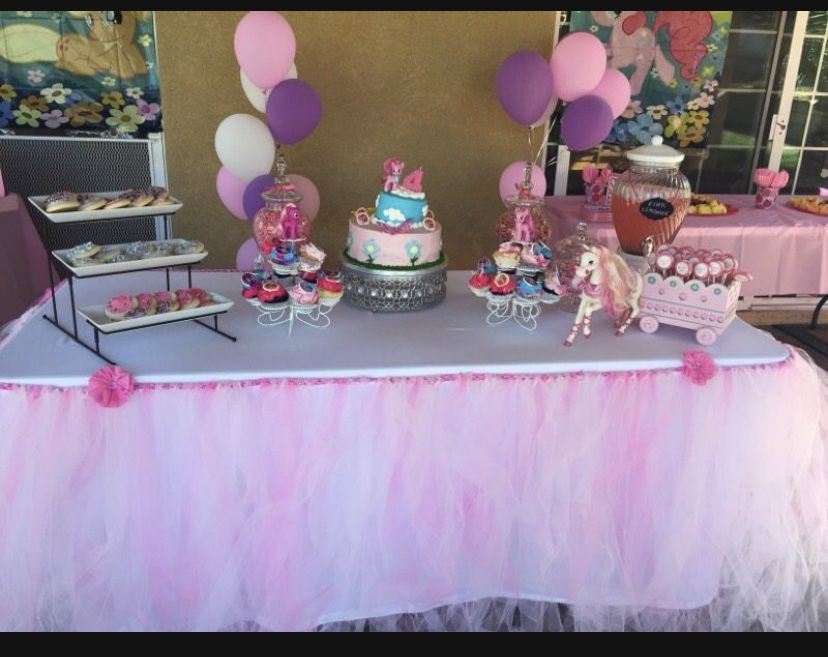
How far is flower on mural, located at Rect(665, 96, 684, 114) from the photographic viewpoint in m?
3.76

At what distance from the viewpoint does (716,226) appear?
3127 millimetres

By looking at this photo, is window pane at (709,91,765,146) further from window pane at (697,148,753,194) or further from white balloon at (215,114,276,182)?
white balloon at (215,114,276,182)

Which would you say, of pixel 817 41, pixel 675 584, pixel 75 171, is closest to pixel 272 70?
pixel 75 171

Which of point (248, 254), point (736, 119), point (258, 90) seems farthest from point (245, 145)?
point (736, 119)

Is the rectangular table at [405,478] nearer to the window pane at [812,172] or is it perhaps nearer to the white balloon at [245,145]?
the white balloon at [245,145]

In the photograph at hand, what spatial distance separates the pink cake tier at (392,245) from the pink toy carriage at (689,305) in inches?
21.5

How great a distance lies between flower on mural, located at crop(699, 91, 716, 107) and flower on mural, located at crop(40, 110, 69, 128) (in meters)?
3.36

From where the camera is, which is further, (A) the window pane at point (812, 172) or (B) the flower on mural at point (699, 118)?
(A) the window pane at point (812, 172)

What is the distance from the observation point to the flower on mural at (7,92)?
3488 mm

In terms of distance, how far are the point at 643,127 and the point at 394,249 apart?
8.51 feet

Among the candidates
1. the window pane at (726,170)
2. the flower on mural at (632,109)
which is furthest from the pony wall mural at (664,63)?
the window pane at (726,170)

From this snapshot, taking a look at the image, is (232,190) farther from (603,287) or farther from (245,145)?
(603,287)

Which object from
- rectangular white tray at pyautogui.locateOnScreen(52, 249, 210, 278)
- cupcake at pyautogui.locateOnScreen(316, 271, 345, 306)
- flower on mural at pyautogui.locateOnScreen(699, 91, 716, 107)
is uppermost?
flower on mural at pyautogui.locateOnScreen(699, 91, 716, 107)

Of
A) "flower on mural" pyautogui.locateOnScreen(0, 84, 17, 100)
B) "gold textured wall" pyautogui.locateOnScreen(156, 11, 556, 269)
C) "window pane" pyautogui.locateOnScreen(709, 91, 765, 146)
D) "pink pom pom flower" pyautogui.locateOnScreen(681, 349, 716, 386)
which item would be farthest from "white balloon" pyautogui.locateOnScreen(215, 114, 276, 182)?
"window pane" pyautogui.locateOnScreen(709, 91, 765, 146)
